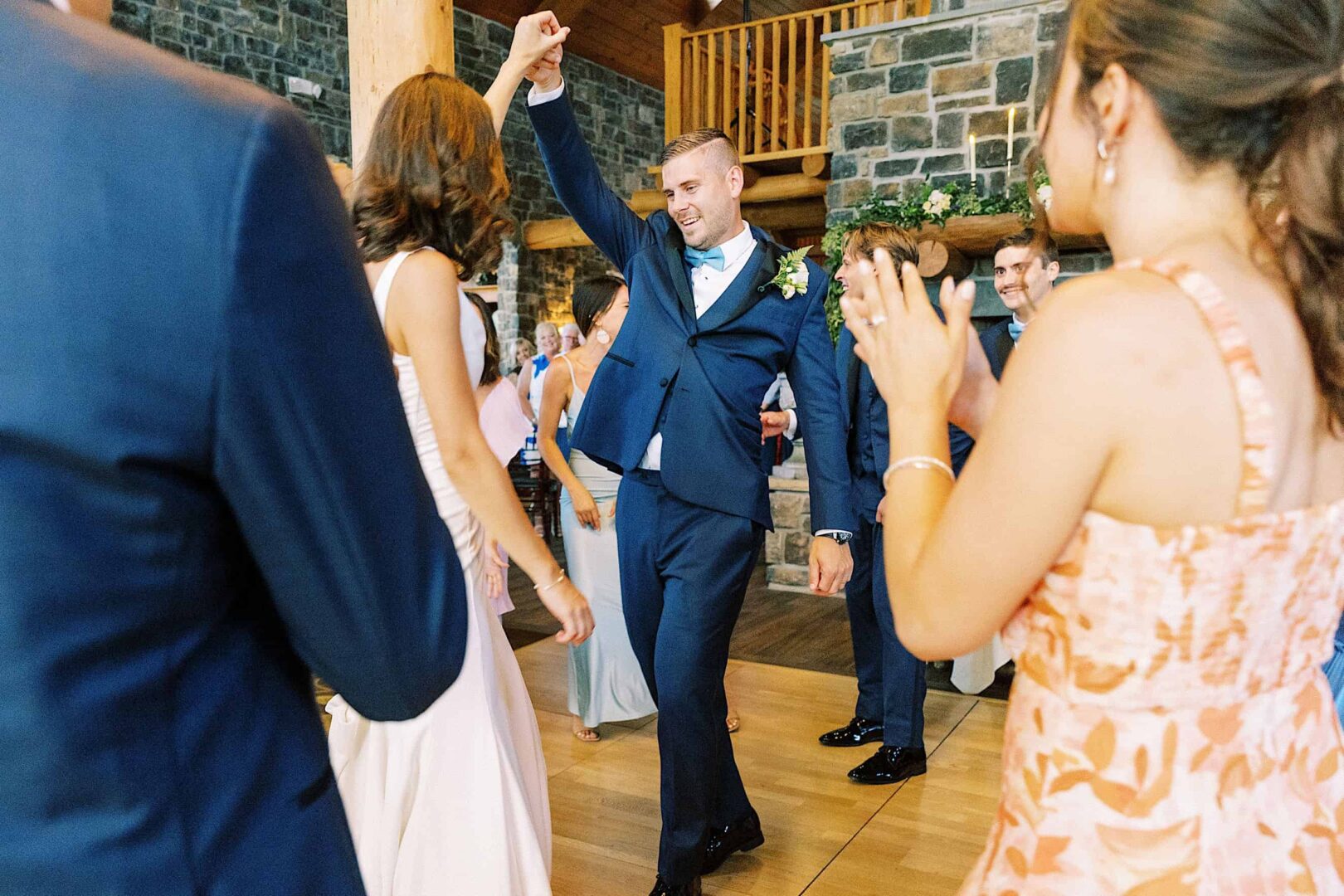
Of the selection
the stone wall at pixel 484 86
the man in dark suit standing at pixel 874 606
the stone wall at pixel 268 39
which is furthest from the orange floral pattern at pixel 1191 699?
the stone wall at pixel 268 39

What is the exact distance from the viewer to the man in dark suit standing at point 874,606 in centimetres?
328

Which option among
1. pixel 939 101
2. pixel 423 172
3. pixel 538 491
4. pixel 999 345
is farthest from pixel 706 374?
pixel 538 491

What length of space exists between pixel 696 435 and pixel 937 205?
4.07 m

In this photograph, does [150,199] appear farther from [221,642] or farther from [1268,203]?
[1268,203]

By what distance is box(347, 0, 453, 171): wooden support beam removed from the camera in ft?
10.1

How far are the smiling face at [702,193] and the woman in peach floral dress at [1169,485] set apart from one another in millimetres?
1618

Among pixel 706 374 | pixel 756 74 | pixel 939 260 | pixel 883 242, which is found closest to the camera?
pixel 706 374

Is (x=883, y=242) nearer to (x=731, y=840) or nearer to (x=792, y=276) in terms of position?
(x=792, y=276)

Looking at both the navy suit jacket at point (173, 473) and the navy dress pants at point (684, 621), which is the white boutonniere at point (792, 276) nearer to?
the navy dress pants at point (684, 621)

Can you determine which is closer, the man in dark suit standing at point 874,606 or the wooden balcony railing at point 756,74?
the man in dark suit standing at point 874,606

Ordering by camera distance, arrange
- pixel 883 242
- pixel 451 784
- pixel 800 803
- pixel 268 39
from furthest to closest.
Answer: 1. pixel 268 39
2. pixel 883 242
3. pixel 800 803
4. pixel 451 784

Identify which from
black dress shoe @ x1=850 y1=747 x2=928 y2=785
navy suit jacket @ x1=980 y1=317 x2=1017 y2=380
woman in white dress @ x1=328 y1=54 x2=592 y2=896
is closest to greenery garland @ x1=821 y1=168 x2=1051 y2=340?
navy suit jacket @ x1=980 y1=317 x2=1017 y2=380

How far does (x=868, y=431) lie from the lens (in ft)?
12.3

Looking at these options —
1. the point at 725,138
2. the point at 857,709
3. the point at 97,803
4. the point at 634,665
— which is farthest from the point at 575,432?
the point at 97,803
